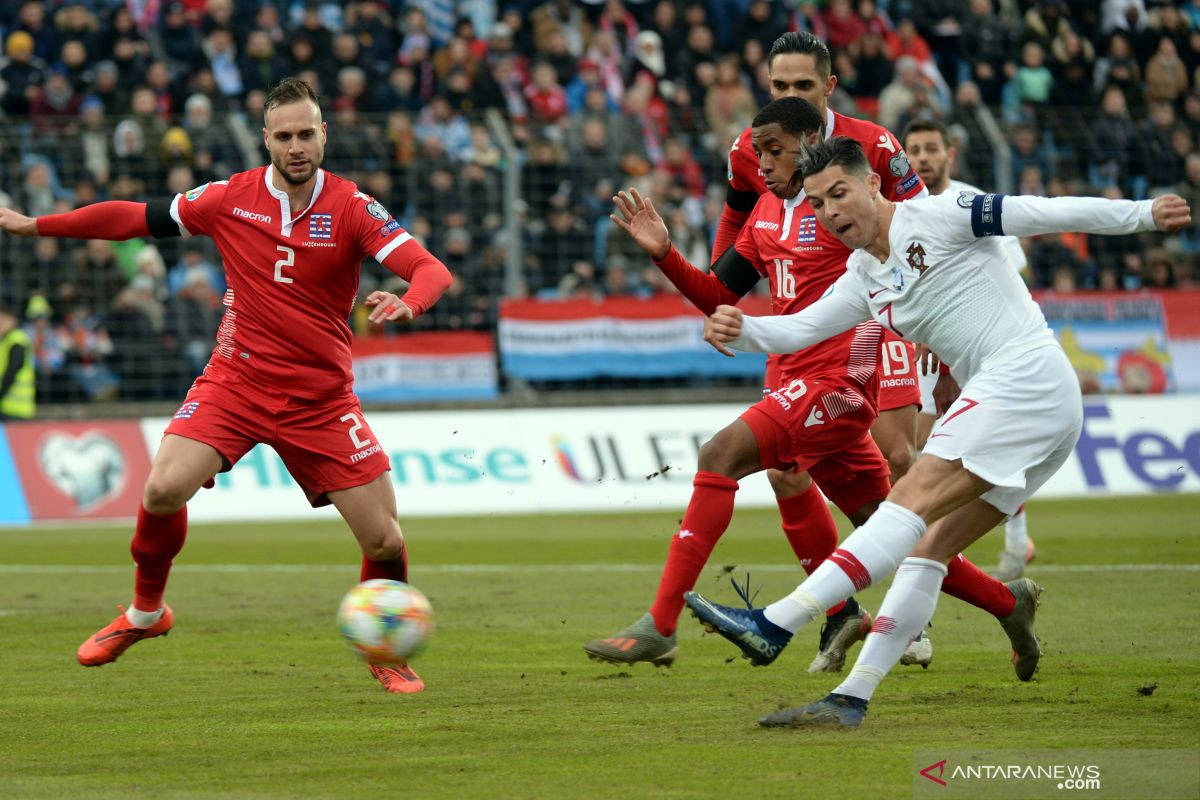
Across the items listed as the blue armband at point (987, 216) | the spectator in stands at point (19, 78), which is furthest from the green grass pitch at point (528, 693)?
the spectator in stands at point (19, 78)

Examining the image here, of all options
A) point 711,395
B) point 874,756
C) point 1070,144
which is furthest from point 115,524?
point 874,756

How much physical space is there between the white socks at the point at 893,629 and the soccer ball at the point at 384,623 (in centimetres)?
201

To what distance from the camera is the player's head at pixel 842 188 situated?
668cm

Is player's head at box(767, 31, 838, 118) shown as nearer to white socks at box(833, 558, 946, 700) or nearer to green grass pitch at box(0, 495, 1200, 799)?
white socks at box(833, 558, 946, 700)

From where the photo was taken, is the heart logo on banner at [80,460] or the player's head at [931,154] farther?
Answer: the heart logo on banner at [80,460]

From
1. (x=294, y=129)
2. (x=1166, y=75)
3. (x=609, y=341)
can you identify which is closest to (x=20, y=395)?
(x=609, y=341)

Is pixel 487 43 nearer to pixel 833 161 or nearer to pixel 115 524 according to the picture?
pixel 115 524

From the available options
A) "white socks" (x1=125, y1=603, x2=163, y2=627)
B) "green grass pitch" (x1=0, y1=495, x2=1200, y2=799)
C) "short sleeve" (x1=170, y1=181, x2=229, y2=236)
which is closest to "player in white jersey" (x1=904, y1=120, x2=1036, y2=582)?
"green grass pitch" (x1=0, y1=495, x2=1200, y2=799)

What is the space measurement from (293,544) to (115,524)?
2.59 metres

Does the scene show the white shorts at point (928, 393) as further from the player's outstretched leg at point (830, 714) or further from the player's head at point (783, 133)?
the player's outstretched leg at point (830, 714)

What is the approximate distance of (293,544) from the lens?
51.2ft

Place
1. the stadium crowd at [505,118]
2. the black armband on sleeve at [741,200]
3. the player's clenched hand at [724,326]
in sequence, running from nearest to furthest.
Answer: the player's clenched hand at [724,326]
the black armband on sleeve at [741,200]
the stadium crowd at [505,118]

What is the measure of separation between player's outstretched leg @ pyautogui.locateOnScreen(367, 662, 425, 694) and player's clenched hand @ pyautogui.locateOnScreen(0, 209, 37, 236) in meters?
2.63

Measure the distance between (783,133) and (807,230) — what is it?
56 centimetres
